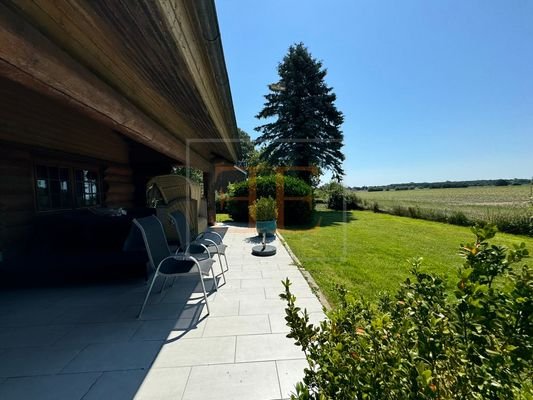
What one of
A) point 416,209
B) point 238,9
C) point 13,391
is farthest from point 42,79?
point 416,209

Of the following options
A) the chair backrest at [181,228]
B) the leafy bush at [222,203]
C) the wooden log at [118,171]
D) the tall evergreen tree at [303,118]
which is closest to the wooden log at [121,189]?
the wooden log at [118,171]

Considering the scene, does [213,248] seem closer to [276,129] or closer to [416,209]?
[416,209]

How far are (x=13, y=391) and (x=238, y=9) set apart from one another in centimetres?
601

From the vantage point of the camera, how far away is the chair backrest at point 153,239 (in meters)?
2.97

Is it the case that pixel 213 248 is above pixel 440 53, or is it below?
below

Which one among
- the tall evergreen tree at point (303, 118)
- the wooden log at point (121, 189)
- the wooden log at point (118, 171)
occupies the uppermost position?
the tall evergreen tree at point (303, 118)

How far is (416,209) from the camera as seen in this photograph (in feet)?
40.7

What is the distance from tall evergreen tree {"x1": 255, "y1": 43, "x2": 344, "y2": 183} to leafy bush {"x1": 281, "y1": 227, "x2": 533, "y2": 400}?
14.5 meters

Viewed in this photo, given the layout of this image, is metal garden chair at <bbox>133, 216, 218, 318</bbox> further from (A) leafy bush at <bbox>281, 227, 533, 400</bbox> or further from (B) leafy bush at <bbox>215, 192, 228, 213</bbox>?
(B) leafy bush at <bbox>215, 192, 228, 213</bbox>

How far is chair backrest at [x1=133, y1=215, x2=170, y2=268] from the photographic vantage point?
9.75ft

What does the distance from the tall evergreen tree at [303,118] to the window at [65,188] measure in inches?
464

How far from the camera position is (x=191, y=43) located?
186cm

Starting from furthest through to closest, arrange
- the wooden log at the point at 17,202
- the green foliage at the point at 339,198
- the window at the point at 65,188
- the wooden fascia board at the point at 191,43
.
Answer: the green foliage at the point at 339,198, the window at the point at 65,188, the wooden log at the point at 17,202, the wooden fascia board at the point at 191,43

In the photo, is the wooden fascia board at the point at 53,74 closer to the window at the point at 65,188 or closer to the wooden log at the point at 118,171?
the window at the point at 65,188
